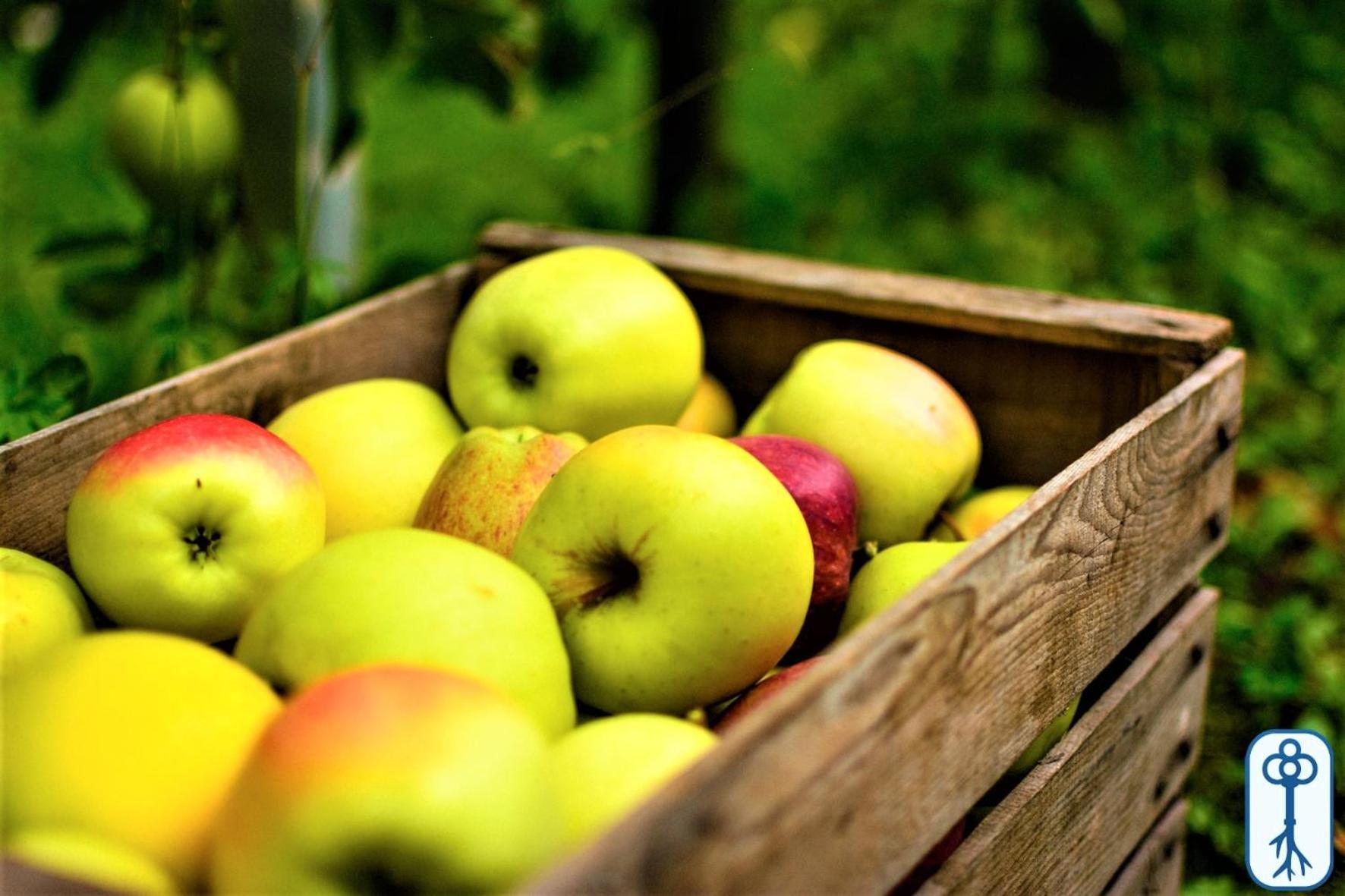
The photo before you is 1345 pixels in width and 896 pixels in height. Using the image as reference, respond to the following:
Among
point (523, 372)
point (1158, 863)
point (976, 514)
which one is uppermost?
point (523, 372)

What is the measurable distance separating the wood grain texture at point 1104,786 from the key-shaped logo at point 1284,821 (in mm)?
92

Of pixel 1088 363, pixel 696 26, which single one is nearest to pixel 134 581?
pixel 1088 363

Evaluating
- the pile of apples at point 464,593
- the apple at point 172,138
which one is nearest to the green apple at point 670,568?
the pile of apples at point 464,593

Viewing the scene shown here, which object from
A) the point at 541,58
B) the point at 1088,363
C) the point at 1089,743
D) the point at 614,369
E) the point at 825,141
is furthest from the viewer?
the point at 825,141

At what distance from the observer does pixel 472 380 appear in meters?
1.54

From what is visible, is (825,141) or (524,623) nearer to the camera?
(524,623)

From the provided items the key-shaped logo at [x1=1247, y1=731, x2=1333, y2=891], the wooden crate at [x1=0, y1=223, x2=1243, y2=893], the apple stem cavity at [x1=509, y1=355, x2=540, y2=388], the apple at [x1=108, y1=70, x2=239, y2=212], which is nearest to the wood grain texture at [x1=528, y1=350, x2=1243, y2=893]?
the wooden crate at [x1=0, y1=223, x2=1243, y2=893]

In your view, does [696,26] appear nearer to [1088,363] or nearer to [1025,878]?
[1088,363]

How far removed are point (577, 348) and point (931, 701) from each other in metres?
0.66

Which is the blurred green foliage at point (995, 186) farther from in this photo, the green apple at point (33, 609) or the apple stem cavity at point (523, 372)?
the green apple at point (33, 609)

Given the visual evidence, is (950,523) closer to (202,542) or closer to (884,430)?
(884,430)

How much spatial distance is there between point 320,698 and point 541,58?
2.11 meters

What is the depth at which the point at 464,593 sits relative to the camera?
0.98 metres

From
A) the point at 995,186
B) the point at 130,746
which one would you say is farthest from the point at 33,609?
the point at 995,186
